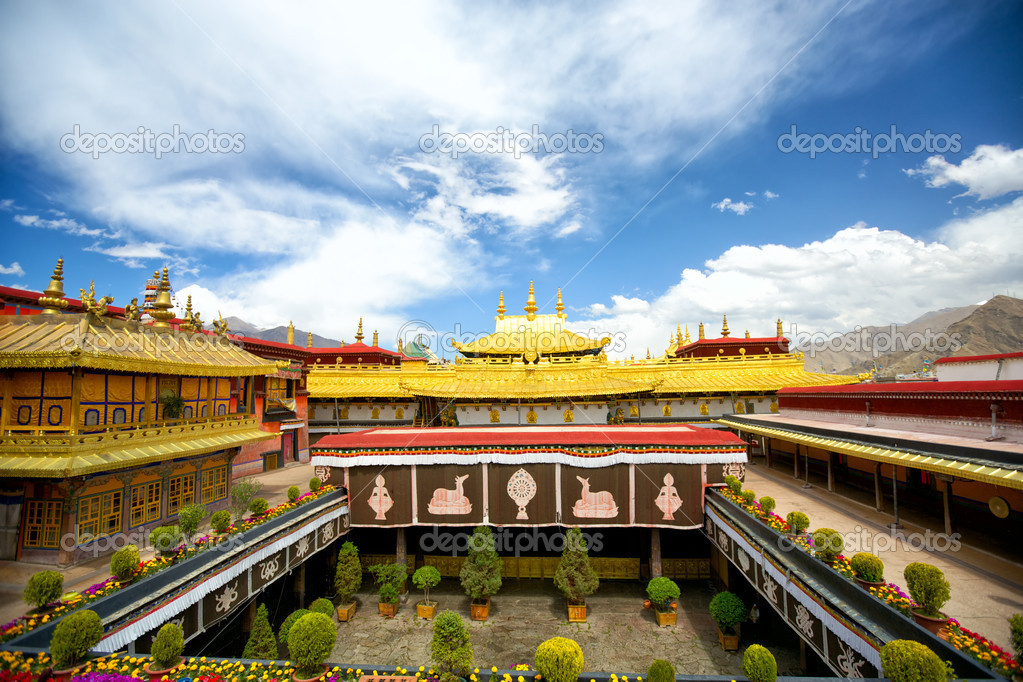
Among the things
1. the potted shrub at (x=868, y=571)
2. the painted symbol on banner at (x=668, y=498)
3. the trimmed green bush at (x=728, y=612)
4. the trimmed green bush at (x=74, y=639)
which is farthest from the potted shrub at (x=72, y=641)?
the painted symbol on banner at (x=668, y=498)

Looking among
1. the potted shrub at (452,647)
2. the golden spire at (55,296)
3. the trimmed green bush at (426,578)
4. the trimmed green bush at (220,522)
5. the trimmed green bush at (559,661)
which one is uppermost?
the golden spire at (55,296)

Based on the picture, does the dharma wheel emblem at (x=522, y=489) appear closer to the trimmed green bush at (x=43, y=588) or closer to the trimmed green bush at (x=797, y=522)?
the trimmed green bush at (x=797, y=522)

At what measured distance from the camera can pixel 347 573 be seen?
1725 cm

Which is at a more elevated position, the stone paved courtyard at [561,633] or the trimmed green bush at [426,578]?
the trimmed green bush at [426,578]

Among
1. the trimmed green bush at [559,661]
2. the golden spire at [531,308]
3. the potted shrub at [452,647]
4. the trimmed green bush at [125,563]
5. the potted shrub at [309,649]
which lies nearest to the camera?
the trimmed green bush at [559,661]

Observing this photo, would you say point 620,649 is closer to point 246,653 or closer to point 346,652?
point 346,652

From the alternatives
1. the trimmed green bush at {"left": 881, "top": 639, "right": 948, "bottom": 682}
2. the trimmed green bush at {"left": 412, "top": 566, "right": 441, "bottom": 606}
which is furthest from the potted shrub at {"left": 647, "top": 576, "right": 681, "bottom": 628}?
the trimmed green bush at {"left": 881, "top": 639, "right": 948, "bottom": 682}

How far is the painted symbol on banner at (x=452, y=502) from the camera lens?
18.3 m

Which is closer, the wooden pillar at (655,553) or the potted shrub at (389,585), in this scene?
the potted shrub at (389,585)

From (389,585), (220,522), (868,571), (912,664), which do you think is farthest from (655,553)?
(220,522)

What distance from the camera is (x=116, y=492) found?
15.5m

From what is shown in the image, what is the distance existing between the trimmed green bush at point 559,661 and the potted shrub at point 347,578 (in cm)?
1107

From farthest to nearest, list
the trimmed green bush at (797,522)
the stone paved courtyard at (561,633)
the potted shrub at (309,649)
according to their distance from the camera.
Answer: the stone paved courtyard at (561,633) < the trimmed green bush at (797,522) < the potted shrub at (309,649)

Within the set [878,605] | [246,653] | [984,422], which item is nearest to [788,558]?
[878,605]
